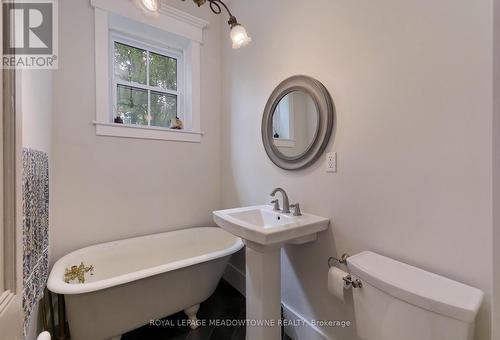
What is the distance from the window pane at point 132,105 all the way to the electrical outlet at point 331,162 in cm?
177

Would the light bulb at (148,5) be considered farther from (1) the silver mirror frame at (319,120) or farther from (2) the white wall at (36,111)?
(1) the silver mirror frame at (319,120)

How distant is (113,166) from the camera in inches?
75.2

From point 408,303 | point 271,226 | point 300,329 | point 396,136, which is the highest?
point 396,136

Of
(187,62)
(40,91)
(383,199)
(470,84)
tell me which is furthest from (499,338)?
(187,62)

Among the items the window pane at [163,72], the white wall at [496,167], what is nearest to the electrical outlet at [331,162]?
the white wall at [496,167]

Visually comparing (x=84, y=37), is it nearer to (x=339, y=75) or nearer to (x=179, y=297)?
(x=339, y=75)

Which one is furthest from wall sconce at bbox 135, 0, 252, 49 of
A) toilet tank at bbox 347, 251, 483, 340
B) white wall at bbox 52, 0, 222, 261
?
toilet tank at bbox 347, 251, 483, 340

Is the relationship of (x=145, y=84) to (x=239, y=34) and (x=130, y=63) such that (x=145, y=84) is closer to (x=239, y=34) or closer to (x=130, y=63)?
(x=130, y=63)

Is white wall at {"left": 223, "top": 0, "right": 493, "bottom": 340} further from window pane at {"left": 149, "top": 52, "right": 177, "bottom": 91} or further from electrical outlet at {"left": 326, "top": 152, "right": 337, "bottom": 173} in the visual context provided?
window pane at {"left": 149, "top": 52, "right": 177, "bottom": 91}

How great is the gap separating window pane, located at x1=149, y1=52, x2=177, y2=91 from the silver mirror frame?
4.01 ft

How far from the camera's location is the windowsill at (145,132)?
1864 millimetres

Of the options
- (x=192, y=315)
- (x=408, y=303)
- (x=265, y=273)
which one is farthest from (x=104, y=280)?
(x=408, y=303)

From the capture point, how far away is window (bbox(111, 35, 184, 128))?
2.11 meters

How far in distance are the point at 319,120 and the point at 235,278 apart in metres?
1.65
